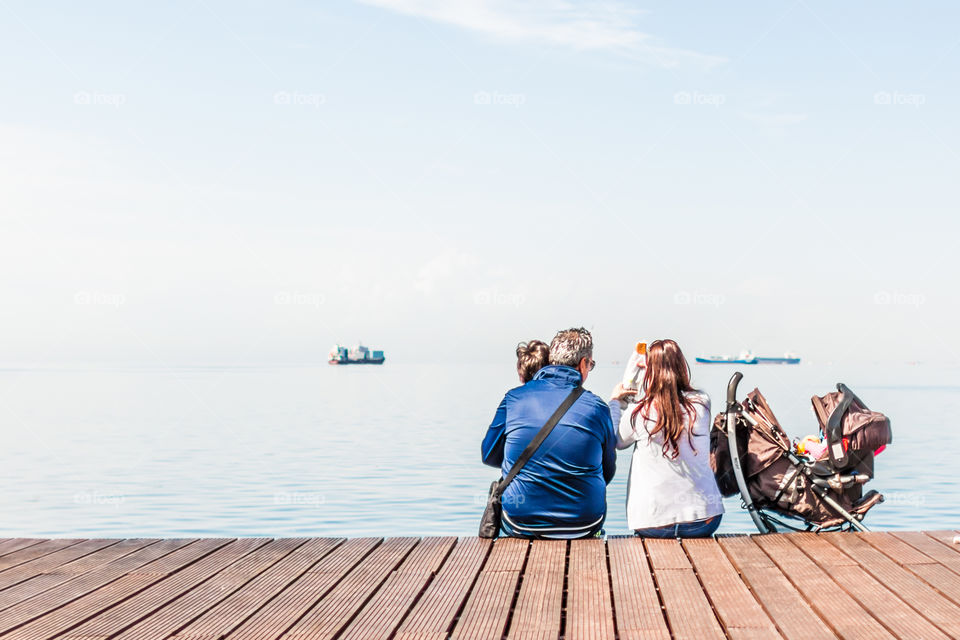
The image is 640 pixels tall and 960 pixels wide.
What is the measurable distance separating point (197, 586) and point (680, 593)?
2.10m

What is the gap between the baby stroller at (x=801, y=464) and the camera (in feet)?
17.0

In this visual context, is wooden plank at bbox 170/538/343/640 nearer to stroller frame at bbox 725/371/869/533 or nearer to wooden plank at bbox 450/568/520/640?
wooden plank at bbox 450/568/520/640

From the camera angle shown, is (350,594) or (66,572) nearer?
(350,594)

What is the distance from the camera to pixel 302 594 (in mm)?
3988

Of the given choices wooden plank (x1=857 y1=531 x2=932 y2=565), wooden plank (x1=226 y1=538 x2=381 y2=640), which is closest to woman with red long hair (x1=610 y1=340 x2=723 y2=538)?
wooden plank (x1=857 y1=531 x2=932 y2=565)

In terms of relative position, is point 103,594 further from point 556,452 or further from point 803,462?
point 803,462

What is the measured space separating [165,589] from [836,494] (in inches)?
140

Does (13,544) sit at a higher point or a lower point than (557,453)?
lower

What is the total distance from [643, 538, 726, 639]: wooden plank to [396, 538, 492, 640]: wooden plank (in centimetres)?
82

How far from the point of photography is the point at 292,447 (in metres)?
21.7

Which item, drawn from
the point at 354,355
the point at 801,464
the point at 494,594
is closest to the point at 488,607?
the point at 494,594

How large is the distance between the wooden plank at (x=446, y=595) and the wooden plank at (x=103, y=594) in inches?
50.5

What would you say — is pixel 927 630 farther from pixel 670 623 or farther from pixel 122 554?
pixel 122 554

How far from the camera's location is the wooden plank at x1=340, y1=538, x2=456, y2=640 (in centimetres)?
349
